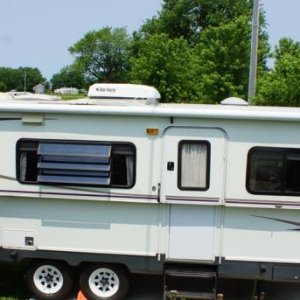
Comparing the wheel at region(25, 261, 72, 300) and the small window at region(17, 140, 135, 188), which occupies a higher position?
the small window at region(17, 140, 135, 188)

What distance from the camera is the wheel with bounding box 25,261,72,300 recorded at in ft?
22.3

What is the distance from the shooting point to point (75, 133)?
650 centimetres

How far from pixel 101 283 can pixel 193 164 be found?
1965 millimetres

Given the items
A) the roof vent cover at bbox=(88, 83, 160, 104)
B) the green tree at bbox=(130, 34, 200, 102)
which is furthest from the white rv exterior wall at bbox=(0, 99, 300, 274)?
the green tree at bbox=(130, 34, 200, 102)

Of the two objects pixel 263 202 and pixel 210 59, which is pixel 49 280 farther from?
pixel 210 59

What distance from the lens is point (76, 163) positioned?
649 centimetres

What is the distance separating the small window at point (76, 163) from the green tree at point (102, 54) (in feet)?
252

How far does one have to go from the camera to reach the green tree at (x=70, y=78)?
289 ft

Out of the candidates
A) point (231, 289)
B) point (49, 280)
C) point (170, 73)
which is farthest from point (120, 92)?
point (170, 73)

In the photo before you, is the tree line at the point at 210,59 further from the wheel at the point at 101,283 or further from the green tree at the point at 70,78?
the green tree at the point at 70,78

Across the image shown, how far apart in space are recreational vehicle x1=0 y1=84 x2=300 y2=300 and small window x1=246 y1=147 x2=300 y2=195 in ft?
0.04

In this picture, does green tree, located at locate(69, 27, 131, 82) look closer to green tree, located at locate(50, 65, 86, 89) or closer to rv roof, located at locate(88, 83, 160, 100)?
green tree, located at locate(50, 65, 86, 89)

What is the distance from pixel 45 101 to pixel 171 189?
2.11 m

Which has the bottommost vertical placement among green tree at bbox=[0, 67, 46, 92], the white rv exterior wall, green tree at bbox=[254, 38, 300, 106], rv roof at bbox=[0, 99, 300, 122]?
the white rv exterior wall
